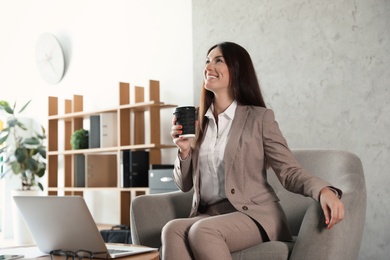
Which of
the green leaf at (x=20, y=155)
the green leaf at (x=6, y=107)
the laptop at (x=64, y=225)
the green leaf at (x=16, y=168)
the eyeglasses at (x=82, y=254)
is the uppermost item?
the green leaf at (x=6, y=107)

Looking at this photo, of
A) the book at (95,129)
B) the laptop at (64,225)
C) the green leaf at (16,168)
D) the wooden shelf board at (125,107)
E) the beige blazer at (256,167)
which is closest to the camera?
the laptop at (64,225)

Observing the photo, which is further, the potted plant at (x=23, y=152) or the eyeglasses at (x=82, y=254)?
the potted plant at (x=23, y=152)

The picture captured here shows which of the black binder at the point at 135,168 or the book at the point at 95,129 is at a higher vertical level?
the book at the point at 95,129

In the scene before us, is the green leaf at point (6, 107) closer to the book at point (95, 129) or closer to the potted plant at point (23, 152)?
the potted plant at point (23, 152)

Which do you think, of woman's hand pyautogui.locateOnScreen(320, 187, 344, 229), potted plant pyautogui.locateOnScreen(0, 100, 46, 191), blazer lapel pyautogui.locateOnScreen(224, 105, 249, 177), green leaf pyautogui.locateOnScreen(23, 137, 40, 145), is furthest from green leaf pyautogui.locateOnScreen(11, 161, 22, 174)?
woman's hand pyautogui.locateOnScreen(320, 187, 344, 229)

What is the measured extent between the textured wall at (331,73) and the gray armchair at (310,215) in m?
1.04

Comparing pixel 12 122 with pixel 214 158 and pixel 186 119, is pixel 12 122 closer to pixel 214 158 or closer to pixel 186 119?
pixel 214 158

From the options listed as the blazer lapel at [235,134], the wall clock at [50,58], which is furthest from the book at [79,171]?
the blazer lapel at [235,134]

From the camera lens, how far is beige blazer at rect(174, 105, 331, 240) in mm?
2178

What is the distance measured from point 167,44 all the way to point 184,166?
2701 mm

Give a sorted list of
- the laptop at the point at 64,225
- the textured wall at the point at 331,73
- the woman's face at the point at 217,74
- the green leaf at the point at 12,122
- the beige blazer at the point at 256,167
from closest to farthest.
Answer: the laptop at the point at 64,225
the beige blazer at the point at 256,167
the woman's face at the point at 217,74
the textured wall at the point at 331,73
the green leaf at the point at 12,122

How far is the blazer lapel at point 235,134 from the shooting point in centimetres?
229

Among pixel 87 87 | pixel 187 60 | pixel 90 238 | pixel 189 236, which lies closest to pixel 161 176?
pixel 187 60

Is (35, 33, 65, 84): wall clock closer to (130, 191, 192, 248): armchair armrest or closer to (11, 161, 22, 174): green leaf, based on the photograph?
(11, 161, 22, 174): green leaf
